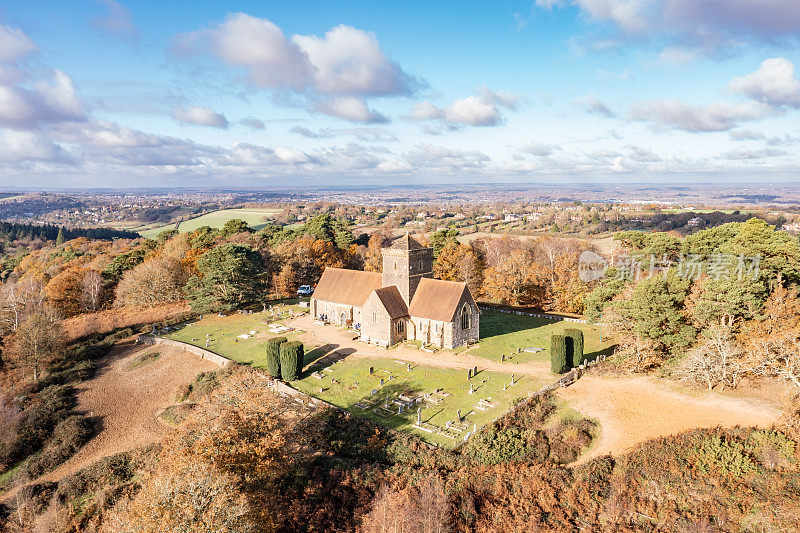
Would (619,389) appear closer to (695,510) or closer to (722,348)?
(722,348)

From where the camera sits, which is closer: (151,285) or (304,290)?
(151,285)

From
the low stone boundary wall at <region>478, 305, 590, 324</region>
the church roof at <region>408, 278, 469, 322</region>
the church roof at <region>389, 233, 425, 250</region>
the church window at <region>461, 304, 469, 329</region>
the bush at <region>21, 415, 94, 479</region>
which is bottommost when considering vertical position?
the bush at <region>21, 415, 94, 479</region>

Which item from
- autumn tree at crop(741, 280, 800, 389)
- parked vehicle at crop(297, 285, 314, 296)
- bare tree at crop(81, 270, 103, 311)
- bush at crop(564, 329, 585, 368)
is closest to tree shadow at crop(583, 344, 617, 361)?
bush at crop(564, 329, 585, 368)

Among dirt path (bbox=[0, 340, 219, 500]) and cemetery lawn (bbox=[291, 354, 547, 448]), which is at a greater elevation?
cemetery lawn (bbox=[291, 354, 547, 448])

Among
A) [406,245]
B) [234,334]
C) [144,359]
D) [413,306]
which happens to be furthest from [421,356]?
[144,359]

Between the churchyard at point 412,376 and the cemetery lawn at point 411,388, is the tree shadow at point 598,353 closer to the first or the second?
the churchyard at point 412,376

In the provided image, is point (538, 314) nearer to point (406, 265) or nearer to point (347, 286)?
point (406, 265)

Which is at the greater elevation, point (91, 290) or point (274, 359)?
point (91, 290)

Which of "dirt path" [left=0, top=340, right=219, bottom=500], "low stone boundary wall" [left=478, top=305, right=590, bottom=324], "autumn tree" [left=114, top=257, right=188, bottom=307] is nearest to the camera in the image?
"dirt path" [left=0, top=340, right=219, bottom=500]

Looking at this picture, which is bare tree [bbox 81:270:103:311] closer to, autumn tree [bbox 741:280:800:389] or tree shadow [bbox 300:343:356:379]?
tree shadow [bbox 300:343:356:379]
